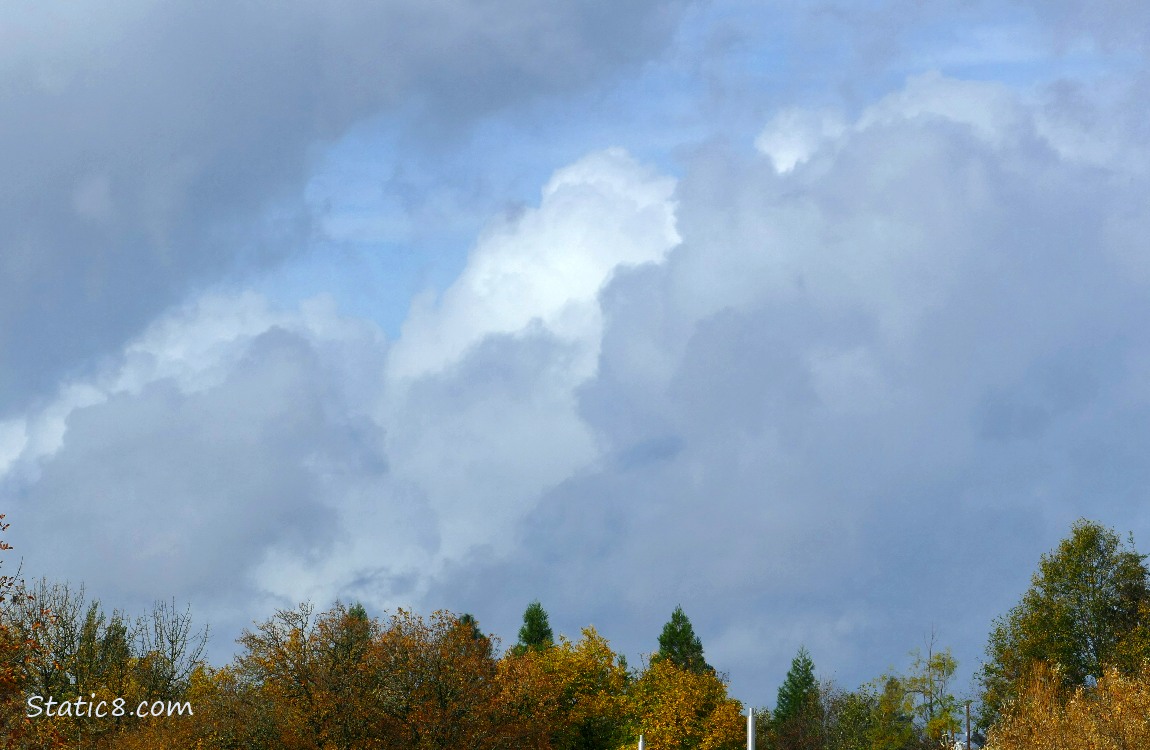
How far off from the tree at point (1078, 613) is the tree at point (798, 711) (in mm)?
30337

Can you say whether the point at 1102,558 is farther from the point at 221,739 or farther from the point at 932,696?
the point at 221,739

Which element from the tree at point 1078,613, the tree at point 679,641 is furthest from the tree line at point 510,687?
the tree at point 679,641

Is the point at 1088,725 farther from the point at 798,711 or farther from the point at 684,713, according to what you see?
the point at 798,711

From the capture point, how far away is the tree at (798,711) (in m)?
103

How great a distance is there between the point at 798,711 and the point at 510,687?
63.6 meters

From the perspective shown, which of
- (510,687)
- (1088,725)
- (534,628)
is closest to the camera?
(1088,725)

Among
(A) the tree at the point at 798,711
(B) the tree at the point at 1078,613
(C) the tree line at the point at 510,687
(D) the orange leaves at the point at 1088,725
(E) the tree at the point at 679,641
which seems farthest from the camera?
(E) the tree at the point at 679,641

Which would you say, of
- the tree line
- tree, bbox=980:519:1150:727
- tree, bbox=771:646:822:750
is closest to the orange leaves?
the tree line

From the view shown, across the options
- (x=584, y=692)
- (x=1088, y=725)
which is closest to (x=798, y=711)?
(x=584, y=692)

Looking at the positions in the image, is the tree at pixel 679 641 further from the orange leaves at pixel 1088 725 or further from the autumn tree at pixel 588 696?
the orange leaves at pixel 1088 725

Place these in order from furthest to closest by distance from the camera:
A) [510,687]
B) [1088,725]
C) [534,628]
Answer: [534,628] < [510,687] < [1088,725]

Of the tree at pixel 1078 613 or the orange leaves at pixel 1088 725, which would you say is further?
the tree at pixel 1078 613

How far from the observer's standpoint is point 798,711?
120 meters

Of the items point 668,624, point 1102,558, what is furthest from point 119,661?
point 668,624
